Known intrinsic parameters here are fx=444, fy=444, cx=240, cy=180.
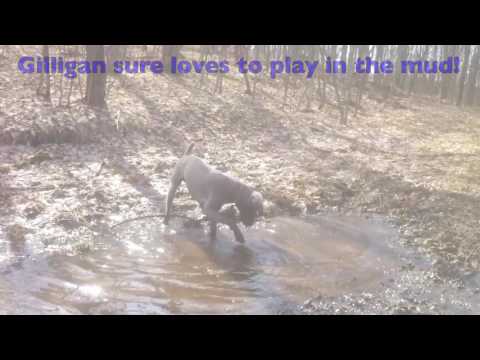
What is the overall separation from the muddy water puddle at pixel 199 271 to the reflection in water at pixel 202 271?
13 millimetres

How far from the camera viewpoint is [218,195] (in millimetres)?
7156

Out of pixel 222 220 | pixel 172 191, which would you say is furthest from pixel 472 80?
pixel 222 220

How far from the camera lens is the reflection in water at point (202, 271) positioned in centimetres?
511

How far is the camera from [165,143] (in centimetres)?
1202

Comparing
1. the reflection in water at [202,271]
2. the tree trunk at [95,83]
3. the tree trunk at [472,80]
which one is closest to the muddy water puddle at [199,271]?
the reflection in water at [202,271]

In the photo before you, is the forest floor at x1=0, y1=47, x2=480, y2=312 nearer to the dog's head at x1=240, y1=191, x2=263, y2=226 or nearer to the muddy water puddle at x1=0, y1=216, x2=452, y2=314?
the muddy water puddle at x1=0, y1=216, x2=452, y2=314

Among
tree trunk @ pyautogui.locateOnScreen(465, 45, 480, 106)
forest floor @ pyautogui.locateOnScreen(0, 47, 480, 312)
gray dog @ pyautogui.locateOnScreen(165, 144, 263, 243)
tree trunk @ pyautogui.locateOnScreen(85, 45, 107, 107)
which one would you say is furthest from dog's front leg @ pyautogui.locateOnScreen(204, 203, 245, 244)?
tree trunk @ pyautogui.locateOnScreen(465, 45, 480, 106)

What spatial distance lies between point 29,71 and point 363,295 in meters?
13.0

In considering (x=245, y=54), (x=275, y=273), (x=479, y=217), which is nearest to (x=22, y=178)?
(x=275, y=273)

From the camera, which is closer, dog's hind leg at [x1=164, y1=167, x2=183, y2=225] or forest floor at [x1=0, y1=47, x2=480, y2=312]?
forest floor at [x1=0, y1=47, x2=480, y2=312]

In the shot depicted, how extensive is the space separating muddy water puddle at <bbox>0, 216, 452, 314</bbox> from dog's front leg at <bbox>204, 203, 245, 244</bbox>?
0.54ft

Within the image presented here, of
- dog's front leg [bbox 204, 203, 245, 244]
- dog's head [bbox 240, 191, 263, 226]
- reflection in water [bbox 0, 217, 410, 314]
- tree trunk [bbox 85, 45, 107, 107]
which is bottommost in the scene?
reflection in water [bbox 0, 217, 410, 314]

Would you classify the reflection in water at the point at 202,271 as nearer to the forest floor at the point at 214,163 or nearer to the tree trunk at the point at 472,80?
the forest floor at the point at 214,163

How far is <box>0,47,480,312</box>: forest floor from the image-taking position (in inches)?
295
